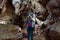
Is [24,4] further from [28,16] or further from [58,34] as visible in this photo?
[58,34]

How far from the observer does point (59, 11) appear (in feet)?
16.5

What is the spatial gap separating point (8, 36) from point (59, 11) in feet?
6.54

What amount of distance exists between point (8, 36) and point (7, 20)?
25.8 ft

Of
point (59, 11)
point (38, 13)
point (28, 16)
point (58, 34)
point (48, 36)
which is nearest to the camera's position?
point (58, 34)

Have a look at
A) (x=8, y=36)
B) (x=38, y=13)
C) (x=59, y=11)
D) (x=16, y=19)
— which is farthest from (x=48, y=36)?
(x=16, y=19)

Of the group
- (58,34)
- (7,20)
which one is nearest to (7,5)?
(7,20)

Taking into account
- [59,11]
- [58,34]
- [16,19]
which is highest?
[59,11]

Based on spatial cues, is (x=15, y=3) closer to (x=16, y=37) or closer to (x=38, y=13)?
(x=38, y=13)

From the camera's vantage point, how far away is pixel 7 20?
1254 cm

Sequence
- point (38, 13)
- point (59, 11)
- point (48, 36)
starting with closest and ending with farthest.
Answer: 1. point (48, 36)
2. point (59, 11)
3. point (38, 13)

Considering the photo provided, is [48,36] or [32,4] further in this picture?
[32,4]

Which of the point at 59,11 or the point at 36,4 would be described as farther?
the point at 36,4

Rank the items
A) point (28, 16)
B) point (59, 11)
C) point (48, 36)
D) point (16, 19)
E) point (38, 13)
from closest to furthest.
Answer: point (48, 36) → point (59, 11) → point (38, 13) → point (28, 16) → point (16, 19)

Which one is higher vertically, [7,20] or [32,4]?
[32,4]
